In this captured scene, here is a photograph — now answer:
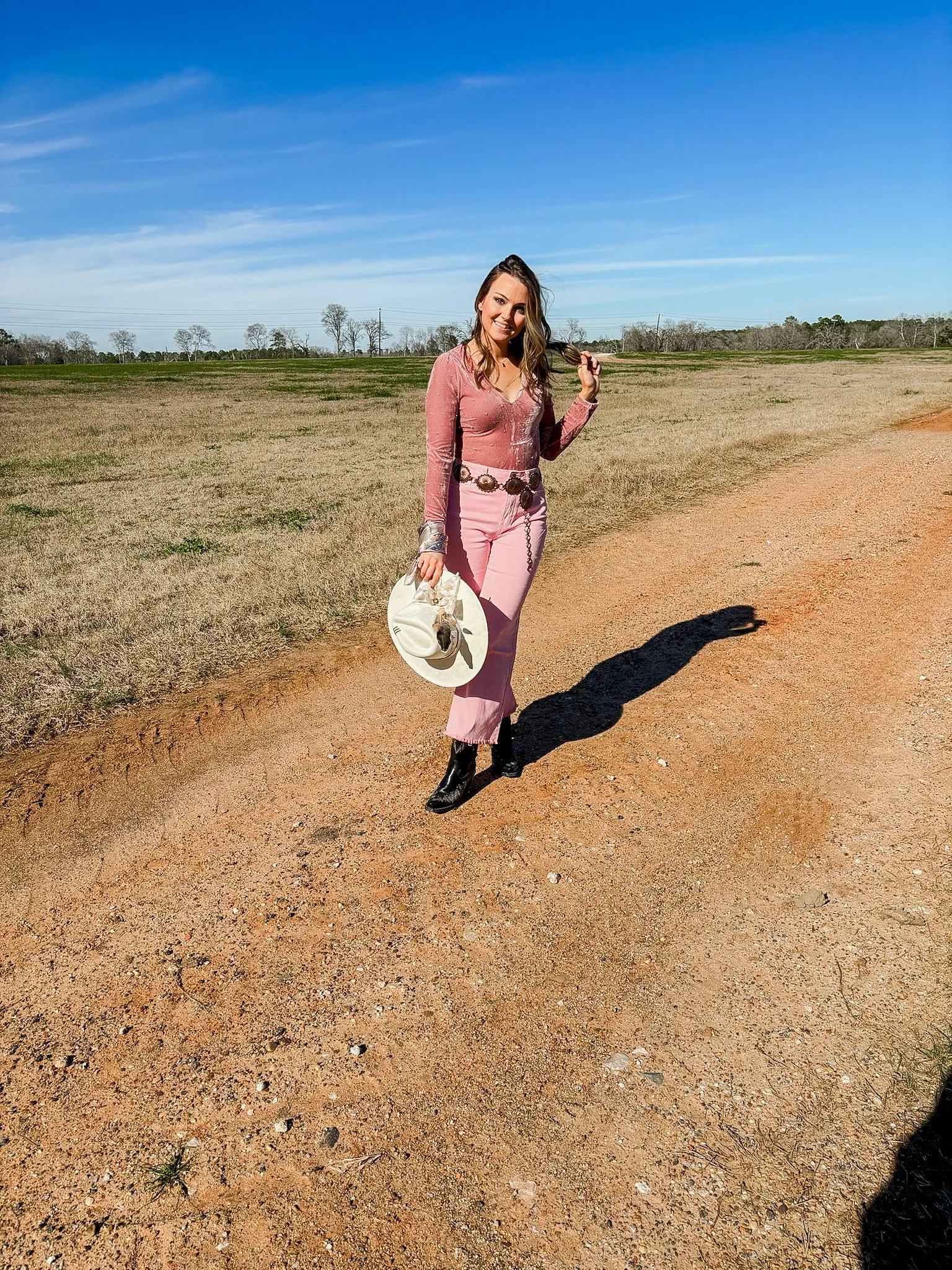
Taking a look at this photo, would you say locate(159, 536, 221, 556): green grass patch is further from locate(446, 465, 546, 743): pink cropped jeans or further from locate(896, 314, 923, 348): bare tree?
locate(896, 314, 923, 348): bare tree

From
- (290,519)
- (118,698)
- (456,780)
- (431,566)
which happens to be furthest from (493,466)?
(290,519)

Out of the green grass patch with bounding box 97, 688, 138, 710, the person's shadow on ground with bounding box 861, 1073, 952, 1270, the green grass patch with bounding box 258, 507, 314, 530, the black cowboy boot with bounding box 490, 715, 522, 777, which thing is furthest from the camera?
the green grass patch with bounding box 258, 507, 314, 530

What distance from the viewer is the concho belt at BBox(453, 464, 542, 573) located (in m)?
3.71


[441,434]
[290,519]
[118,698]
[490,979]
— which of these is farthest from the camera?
[290,519]

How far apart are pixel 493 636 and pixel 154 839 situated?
1.84 m

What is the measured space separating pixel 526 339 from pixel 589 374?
39 centimetres

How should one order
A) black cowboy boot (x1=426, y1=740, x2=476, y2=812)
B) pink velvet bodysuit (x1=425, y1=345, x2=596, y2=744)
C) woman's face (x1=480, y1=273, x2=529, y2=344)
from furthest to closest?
black cowboy boot (x1=426, y1=740, x2=476, y2=812) → pink velvet bodysuit (x1=425, y1=345, x2=596, y2=744) → woman's face (x1=480, y1=273, x2=529, y2=344)

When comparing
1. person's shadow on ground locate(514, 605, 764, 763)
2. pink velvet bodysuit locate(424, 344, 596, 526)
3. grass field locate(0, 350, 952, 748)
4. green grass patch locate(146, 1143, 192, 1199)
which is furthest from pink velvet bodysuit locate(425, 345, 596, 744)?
green grass patch locate(146, 1143, 192, 1199)

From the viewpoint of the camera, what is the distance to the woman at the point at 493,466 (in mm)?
3514

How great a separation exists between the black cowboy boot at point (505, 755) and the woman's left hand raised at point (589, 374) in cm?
A: 163

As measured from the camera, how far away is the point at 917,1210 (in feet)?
7.07

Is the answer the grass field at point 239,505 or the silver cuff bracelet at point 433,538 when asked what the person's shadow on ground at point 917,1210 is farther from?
the grass field at point 239,505

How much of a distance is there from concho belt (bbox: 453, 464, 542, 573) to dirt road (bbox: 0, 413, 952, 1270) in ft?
4.32

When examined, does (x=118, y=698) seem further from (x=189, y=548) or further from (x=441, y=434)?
(x=189, y=548)
